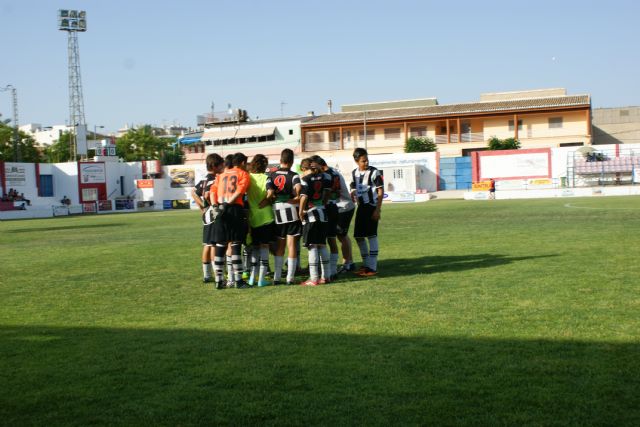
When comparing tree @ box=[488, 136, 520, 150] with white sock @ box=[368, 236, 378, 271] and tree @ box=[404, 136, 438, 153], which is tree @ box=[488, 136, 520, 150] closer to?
tree @ box=[404, 136, 438, 153]

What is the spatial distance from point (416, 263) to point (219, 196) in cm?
396

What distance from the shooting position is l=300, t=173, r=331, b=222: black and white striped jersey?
10133 mm

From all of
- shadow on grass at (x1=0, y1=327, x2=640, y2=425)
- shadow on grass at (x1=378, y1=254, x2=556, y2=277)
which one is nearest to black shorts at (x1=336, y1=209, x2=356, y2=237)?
shadow on grass at (x1=378, y1=254, x2=556, y2=277)

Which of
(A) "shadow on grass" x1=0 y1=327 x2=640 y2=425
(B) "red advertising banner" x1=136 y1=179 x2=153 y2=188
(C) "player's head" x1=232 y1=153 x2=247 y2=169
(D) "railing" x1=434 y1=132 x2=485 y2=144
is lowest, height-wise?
(A) "shadow on grass" x1=0 y1=327 x2=640 y2=425

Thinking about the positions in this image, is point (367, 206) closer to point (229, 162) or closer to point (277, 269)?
point (277, 269)

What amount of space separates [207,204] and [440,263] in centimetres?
410

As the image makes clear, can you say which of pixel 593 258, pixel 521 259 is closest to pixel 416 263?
pixel 521 259

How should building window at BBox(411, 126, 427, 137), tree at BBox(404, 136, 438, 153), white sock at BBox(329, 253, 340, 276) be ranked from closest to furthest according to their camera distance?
white sock at BBox(329, 253, 340, 276) → tree at BBox(404, 136, 438, 153) → building window at BBox(411, 126, 427, 137)

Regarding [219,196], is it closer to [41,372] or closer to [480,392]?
[41,372]

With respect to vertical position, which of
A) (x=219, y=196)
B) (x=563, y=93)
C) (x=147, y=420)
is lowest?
(x=147, y=420)

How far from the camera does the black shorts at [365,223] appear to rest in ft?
Answer: 36.8

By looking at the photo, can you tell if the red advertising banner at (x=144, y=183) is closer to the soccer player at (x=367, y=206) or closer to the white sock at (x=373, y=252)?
the soccer player at (x=367, y=206)

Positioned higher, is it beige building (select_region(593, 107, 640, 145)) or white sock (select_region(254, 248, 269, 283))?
beige building (select_region(593, 107, 640, 145))

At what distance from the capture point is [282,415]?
4445 millimetres
